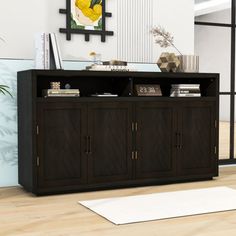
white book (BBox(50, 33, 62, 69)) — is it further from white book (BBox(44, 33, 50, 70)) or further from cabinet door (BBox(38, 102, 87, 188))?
cabinet door (BBox(38, 102, 87, 188))

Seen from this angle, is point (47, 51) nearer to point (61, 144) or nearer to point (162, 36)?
point (61, 144)

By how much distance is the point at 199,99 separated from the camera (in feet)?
15.7

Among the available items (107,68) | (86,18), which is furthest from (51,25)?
(107,68)

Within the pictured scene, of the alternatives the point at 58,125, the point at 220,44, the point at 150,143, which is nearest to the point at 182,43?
the point at 220,44

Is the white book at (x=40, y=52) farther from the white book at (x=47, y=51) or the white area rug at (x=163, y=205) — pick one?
the white area rug at (x=163, y=205)

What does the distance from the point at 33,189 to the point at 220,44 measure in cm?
281

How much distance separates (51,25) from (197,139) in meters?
1.73

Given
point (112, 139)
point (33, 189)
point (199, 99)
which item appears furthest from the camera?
point (199, 99)

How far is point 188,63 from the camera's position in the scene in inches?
192

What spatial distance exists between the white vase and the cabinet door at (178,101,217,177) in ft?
1.17

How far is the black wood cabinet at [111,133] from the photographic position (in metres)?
4.18

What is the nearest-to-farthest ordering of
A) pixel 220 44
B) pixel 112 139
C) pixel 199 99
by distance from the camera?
1. pixel 112 139
2. pixel 199 99
3. pixel 220 44

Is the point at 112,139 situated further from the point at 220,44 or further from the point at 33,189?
the point at 220,44

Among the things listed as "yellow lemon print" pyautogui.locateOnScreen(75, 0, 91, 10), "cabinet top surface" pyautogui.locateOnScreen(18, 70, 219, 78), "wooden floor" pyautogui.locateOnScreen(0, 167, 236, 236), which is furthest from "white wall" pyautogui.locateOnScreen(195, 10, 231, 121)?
"wooden floor" pyautogui.locateOnScreen(0, 167, 236, 236)
